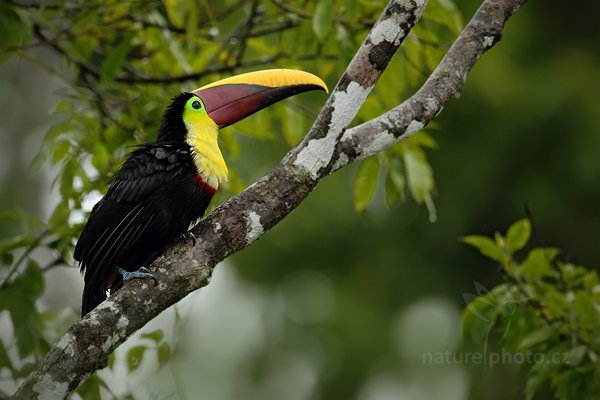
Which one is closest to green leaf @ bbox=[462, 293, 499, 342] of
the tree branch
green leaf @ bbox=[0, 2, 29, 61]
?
the tree branch

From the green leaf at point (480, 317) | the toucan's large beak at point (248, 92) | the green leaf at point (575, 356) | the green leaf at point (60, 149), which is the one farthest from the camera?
the green leaf at point (60, 149)

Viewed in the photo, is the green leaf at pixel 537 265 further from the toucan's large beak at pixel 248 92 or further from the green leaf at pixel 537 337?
the toucan's large beak at pixel 248 92

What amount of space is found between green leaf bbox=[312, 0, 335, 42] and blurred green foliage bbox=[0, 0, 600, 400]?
0.01 m

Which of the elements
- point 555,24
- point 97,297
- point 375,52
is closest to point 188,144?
point 97,297

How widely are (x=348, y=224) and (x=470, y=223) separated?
1319 mm

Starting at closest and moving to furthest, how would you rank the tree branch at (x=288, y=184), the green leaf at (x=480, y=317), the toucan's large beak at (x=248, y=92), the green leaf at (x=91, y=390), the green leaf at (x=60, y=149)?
1. the tree branch at (x=288, y=184)
2. the green leaf at (x=91, y=390)
3. the toucan's large beak at (x=248, y=92)
4. the green leaf at (x=480, y=317)
5. the green leaf at (x=60, y=149)

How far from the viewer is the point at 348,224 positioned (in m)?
10.3

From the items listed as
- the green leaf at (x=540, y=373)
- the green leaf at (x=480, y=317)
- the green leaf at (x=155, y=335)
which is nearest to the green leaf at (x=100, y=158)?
the green leaf at (x=155, y=335)

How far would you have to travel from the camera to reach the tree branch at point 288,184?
3.29 metres

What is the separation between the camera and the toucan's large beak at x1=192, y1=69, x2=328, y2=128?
4.55 m

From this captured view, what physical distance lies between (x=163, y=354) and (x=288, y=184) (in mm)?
1242

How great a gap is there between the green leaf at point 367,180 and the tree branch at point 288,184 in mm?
935

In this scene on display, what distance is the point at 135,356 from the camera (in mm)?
4590

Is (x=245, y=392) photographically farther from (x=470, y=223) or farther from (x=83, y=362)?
(x=83, y=362)
